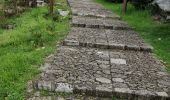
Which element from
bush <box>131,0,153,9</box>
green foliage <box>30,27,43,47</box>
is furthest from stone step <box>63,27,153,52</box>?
bush <box>131,0,153,9</box>

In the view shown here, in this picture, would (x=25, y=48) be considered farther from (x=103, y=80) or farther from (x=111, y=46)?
(x=103, y=80)

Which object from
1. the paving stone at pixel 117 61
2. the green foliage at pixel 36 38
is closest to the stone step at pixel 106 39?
the green foliage at pixel 36 38

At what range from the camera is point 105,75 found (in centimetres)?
564

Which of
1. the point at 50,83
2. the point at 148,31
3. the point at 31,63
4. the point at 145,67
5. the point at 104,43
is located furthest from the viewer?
the point at 148,31

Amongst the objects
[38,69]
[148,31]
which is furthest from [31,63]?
[148,31]

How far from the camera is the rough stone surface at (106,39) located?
25.6 ft

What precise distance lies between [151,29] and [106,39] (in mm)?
2478

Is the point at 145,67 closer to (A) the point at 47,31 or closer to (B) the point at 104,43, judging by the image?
(B) the point at 104,43

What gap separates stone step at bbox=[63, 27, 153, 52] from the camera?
7.80 metres

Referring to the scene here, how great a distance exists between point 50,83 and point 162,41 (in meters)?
4.77

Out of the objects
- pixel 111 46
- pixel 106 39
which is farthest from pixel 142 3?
pixel 111 46

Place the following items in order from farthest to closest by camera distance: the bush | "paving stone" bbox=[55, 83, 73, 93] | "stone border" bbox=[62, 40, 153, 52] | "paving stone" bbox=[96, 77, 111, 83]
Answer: the bush
"stone border" bbox=[62, 40, 153, 52]
"paving stone" bbox=[96, 77, 111, 83]
"paving stone" bbox=[55, 83, 73, 93]

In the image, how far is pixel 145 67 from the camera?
643cm

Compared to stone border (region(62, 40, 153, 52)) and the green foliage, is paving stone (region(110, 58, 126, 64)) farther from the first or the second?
the green foliage
